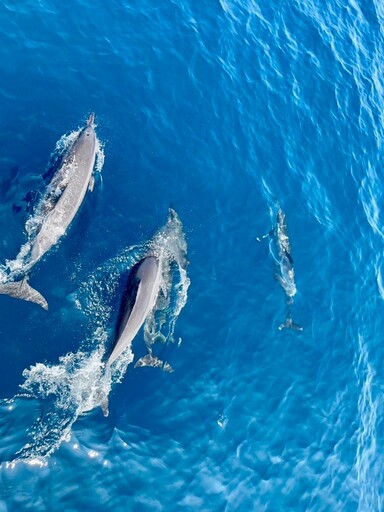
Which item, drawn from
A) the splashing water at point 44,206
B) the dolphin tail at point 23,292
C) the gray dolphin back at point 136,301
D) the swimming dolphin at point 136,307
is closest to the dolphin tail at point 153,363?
the swimming dolphin at point 136,307

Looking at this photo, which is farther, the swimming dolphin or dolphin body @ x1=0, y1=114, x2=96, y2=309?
dolphin body @ x1=0, y1=114, x2=96, y2=309

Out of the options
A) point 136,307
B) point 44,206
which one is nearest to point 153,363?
point 136,307

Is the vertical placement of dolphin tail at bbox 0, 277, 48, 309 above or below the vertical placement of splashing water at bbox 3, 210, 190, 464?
above

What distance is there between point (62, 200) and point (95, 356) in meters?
5.05

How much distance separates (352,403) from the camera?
18531 millimetres

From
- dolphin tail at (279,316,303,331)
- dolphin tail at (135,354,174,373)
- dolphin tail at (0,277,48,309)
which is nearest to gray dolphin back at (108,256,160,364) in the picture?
dolphin tail at (135,354,174,373)

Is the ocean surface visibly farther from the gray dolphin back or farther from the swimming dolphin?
the gray dolphin back

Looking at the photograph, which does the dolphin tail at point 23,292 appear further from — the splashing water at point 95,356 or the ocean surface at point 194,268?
the splashing water at point 95,356

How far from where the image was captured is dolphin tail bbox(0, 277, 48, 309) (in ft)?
47.0

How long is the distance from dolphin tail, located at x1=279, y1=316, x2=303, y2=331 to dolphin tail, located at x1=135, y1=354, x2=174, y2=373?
16.0 feet

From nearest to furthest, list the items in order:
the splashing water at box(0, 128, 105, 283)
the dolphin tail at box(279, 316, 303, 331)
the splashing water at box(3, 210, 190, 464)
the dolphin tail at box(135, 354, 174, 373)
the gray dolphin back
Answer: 1. the splashing water at box(3, 210, 190, 464)
2. the gray dolphin back
3. the splashing water at box(0, 128, 105, 283)
4. the dolphin tail at box(135, 354, 174, 373)
5. the dolphin tail at box(279, 316, 303, 331)

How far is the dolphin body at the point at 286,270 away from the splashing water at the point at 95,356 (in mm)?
4090

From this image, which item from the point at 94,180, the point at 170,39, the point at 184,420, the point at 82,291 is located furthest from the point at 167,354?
the point at 170,39

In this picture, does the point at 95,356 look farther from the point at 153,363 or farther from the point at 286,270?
the point at 286,270
